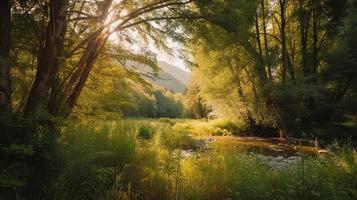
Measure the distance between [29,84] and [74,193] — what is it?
3.46 metres

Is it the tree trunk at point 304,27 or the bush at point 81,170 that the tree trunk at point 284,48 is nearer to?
the tree trunk at point 304,27

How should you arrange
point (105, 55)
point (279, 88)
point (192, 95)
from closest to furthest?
point (105, 55), point (279, 88), point (192, 95)

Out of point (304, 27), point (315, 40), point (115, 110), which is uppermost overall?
point (304, 27)

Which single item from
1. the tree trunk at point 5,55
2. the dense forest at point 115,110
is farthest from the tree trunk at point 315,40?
the tree trunk at point 5,55

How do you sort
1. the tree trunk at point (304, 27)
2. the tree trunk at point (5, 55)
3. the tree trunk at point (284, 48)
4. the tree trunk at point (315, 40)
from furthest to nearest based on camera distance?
the tree trunk at point (284, 48)
the tree trunk at point (304, 27)
the tree trunk at point (315, 40)
the tree trunk at point (5, 55)

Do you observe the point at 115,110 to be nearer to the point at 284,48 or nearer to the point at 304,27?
the point at 284,48

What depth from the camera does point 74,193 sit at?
4.05 meters

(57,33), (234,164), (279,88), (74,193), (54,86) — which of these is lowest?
(74,193)

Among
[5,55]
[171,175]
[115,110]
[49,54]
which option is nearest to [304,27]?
[115,110]

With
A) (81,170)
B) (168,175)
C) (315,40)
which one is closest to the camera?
(81,170)

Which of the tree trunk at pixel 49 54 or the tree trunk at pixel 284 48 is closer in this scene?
the tree trunk at pixel 49 54

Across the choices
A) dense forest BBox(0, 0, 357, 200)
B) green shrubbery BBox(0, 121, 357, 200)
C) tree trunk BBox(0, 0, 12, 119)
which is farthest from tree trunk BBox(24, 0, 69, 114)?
green shrubbery BBox(0, 121, 357, 200)

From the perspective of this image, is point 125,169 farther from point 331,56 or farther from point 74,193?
point 331,56

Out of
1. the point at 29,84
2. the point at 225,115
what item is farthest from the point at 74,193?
the point at 225,115
